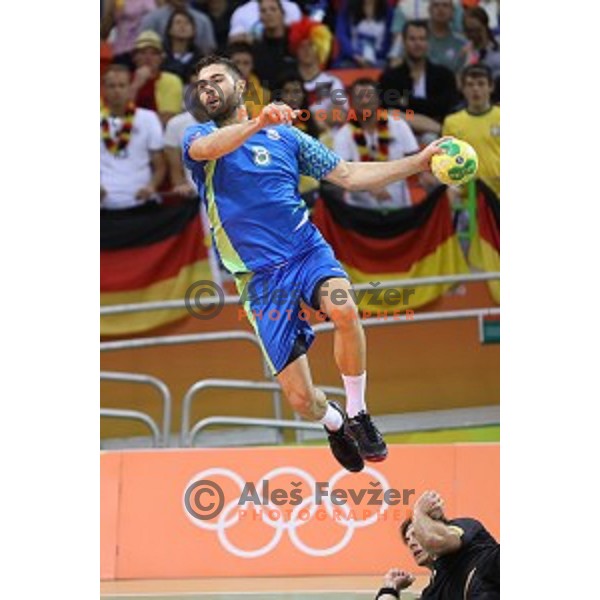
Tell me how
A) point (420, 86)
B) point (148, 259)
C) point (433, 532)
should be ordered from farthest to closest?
point (420, 86) < point (148, 259) < point (433, 532)

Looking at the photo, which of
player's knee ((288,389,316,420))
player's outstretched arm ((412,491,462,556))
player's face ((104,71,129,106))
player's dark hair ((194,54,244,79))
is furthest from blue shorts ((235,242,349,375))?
player's face ((104,71,129,106))

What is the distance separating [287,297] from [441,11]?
706 centimetres

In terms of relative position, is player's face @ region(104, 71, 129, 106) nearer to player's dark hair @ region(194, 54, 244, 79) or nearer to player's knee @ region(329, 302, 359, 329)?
player's dark hair @ region(194, 54, 244, 79)

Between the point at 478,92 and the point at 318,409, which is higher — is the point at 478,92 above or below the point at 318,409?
above

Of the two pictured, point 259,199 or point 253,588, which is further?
point 253,588

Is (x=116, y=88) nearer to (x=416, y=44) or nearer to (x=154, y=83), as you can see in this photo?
(x=154, y=83)

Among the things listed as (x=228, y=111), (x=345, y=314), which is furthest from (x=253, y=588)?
(x=228, y=111)

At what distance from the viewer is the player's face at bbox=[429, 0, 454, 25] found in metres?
16.5

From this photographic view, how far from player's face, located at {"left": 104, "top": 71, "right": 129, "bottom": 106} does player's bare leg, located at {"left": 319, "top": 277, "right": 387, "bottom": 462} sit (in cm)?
555

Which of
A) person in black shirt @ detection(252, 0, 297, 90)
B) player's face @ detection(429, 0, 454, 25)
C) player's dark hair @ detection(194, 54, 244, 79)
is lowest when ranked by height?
player's dark hair @ detection(194, 54, 244, 79)

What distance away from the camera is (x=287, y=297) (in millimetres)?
10055

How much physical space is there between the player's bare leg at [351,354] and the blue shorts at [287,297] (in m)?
0.09
